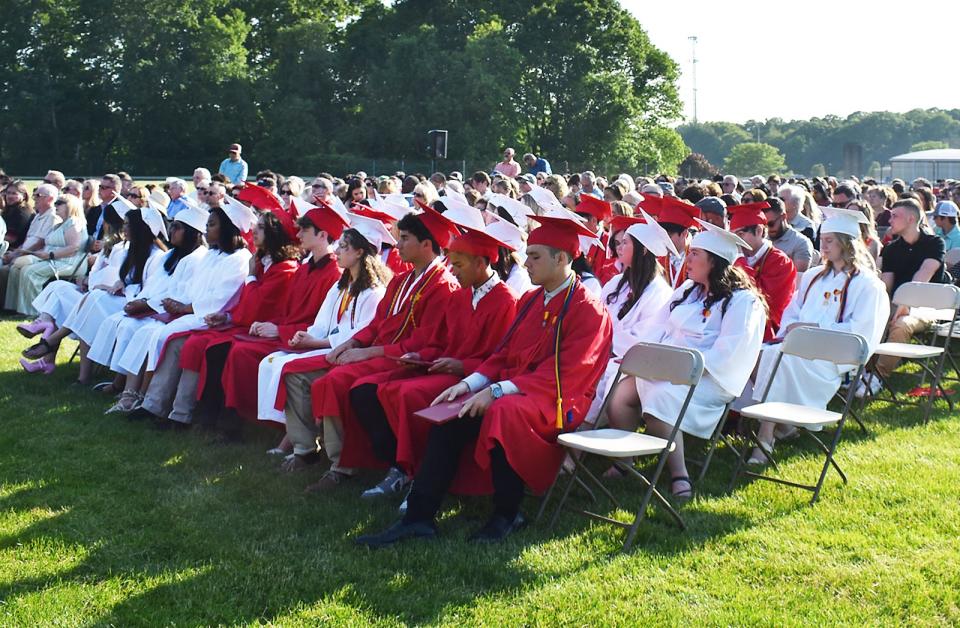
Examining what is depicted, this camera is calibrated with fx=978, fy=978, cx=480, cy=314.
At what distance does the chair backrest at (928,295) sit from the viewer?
7434 mm

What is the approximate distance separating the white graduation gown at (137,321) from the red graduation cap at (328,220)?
5.13 ft

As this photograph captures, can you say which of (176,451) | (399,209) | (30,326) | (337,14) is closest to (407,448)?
(176,451)

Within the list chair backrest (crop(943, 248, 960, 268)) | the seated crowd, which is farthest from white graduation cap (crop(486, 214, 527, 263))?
chair backrest (crop(943, 248, 960, 268))

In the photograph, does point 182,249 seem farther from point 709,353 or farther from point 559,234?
point 709,353

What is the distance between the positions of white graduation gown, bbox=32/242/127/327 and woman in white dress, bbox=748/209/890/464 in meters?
5.72

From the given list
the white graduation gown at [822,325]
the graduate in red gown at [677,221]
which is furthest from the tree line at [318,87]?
the white graduation gown at [822,325]

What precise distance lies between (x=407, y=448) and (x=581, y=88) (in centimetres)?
4175

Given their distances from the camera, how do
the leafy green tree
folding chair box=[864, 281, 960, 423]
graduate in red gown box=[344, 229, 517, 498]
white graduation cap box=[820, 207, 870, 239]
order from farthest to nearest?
the leafy green tree < folding chair box=[864, 281, 960, 423] < white graduation cap box=[820, 207, 870, 239] < graduate in red gown box=[344, 229, 517, 498]

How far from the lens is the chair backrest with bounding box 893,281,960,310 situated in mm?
7434

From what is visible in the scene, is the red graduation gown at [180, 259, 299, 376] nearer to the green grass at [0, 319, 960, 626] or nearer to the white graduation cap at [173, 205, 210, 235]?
the white graduation cap at [173, 205, 210, 235]

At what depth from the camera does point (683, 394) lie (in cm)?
548

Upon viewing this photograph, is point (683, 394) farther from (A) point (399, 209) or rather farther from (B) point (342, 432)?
(A) point (399, 209)

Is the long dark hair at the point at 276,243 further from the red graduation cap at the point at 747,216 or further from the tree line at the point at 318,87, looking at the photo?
the tree line at the point at 318,87

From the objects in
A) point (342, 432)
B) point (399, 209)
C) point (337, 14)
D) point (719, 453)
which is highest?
point (337, 14)
